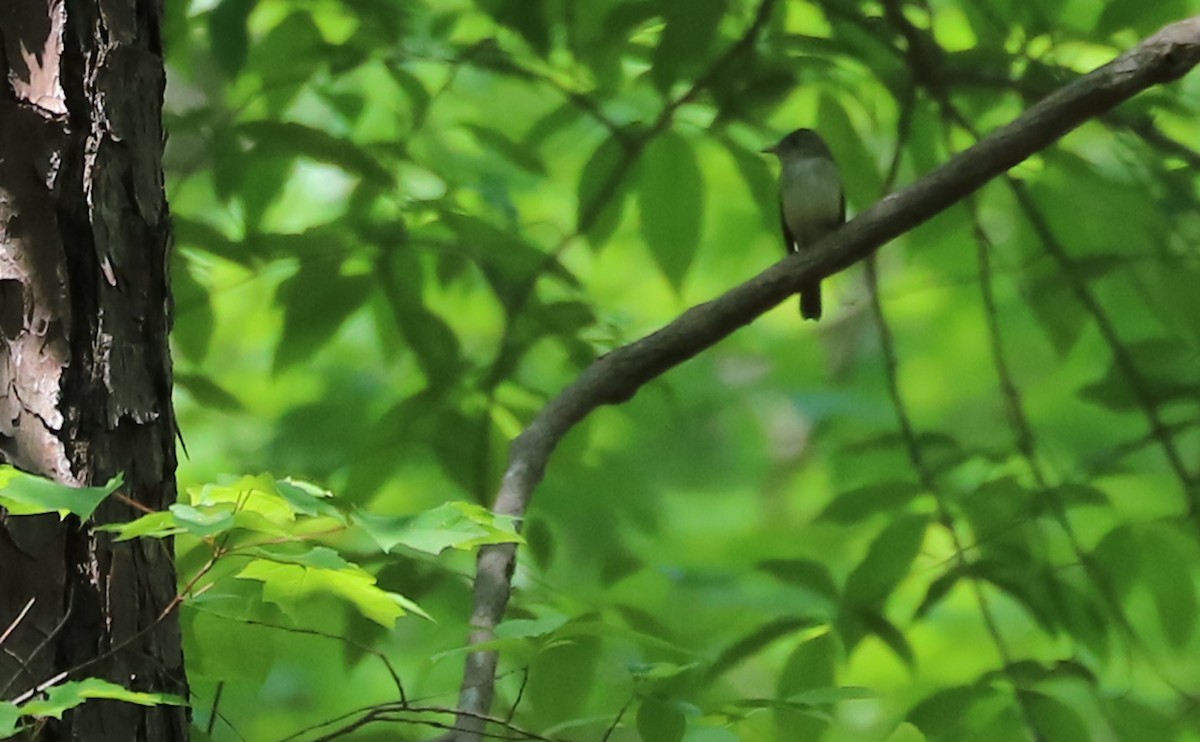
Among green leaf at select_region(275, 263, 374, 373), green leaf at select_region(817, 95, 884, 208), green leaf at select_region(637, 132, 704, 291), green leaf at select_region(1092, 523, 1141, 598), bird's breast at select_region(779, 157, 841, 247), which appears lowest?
green leaf at select_region(1092, 523, 1141, 598)

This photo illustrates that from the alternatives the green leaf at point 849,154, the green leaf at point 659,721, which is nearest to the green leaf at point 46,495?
the green leaf at point 659,721

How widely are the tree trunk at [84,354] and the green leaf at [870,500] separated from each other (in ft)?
4.32

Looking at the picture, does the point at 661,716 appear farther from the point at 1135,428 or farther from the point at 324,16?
the point at 1135,428

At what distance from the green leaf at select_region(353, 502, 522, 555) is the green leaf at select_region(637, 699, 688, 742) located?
340mm

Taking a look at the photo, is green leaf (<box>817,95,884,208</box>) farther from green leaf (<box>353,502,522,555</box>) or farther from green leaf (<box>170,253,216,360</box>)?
green leaf (<box>353,502,522,555</box>)

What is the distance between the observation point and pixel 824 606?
7.86ft

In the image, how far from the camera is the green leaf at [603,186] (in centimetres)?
239

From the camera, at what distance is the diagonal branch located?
1.68 meters

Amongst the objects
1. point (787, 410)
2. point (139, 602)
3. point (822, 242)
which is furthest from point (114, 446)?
point (787, 410)

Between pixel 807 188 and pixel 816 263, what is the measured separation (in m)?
1.07

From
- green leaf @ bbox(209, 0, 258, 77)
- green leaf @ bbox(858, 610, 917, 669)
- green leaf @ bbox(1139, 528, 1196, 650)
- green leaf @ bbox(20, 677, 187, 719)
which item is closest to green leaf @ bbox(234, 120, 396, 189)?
green leaf @ bbox(209, 0, 258, 77)

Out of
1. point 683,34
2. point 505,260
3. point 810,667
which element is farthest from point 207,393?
point 810,667

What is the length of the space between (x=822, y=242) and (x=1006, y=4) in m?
0.88

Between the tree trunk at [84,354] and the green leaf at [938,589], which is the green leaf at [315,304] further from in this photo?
the green leaf at [938,589]
